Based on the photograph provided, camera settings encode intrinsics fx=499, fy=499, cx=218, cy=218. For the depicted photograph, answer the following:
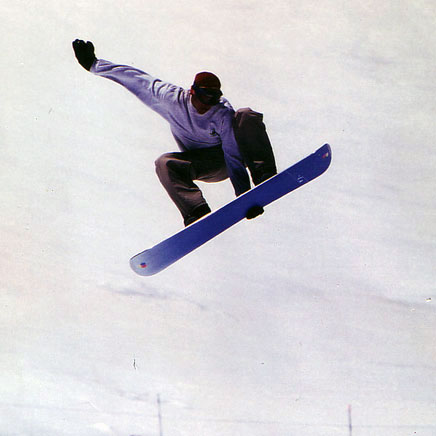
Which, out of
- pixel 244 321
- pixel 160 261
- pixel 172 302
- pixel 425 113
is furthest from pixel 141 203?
pixel 425 113

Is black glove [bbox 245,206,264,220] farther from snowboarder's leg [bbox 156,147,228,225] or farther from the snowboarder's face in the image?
the snowboarder's face

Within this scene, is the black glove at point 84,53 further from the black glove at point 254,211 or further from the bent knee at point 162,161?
the black glove at point 254,211

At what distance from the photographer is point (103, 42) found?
146cm

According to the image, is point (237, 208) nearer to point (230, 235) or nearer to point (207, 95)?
point (230, 235)

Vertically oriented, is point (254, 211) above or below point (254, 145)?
below

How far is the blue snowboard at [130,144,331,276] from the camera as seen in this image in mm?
1415

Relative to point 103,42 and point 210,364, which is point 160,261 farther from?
point 103,42

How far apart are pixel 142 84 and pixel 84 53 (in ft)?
0.65

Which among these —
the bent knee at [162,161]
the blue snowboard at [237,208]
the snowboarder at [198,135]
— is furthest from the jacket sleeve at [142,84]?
the blue snowboard at [237,208]

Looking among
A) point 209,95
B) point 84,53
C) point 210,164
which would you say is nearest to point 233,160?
point 210,164

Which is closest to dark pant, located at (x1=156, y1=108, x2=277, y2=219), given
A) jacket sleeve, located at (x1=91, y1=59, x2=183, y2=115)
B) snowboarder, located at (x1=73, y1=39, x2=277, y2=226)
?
snowboarder, located at (x1=73, y1=39, x2=277, y2=226)

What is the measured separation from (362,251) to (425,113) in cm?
42

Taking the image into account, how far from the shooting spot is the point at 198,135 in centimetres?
142

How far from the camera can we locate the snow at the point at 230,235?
140 centimetres
